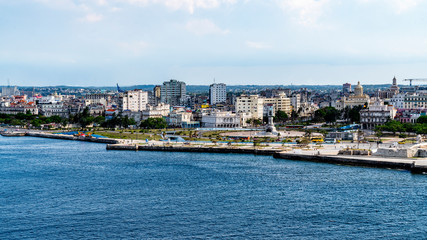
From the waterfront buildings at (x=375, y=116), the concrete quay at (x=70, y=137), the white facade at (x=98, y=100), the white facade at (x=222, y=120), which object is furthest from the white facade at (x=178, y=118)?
the waterfront buildings at (x=375, y=116)

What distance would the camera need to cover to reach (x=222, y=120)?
93.2 m

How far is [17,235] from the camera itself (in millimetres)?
26250

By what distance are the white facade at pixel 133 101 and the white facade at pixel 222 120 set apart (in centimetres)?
1921

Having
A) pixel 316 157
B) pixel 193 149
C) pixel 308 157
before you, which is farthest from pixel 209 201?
pixel 193 149

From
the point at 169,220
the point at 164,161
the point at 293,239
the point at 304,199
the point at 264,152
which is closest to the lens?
the point at 293,239

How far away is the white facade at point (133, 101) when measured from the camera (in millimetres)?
108769

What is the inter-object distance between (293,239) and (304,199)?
7.72 meters

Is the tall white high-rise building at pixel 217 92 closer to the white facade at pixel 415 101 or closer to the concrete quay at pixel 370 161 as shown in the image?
the white facade at pixel 415 101

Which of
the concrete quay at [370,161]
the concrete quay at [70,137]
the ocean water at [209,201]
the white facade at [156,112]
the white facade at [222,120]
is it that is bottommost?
the ocean water at [209,201]

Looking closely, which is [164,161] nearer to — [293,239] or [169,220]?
[169,220]

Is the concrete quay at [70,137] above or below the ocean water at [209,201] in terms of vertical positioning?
above

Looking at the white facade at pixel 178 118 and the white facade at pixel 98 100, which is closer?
the white facade at pixel 178 118

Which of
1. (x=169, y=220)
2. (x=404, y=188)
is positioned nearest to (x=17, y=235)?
(x=169, y=220)

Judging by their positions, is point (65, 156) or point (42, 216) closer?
point (42, 216)
